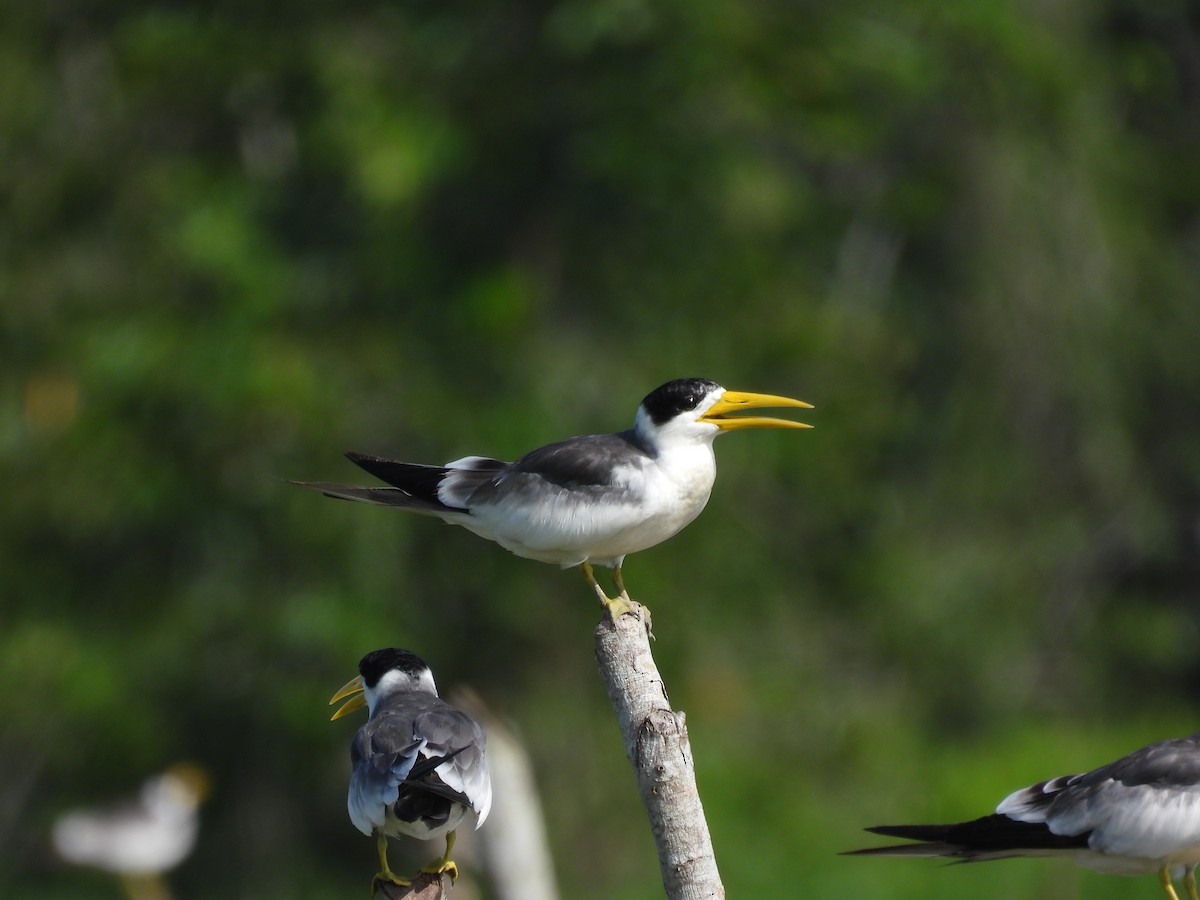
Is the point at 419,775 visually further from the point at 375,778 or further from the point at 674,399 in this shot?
the point at 674,399

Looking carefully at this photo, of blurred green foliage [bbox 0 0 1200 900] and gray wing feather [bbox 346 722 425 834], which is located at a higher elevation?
blurred green foliage [bbox 0 0 1200 900]

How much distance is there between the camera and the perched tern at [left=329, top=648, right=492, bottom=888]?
3.90 m

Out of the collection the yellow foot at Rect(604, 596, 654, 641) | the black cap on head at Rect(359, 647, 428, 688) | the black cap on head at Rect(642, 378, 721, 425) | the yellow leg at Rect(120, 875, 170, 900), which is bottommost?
the yellow foot at Rect(604, 596, 654, 641)

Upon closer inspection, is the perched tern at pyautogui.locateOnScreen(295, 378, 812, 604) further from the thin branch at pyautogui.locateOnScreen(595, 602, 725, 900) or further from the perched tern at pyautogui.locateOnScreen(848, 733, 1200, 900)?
the perched tern at pyautogui.locateOnScreen(848, 733, 1200, 900)

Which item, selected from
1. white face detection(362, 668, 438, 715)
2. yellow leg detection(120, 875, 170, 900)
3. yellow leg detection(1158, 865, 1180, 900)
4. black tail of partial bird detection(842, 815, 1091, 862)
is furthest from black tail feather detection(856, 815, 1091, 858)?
yellow leg detection(120, 875, 170, 900)

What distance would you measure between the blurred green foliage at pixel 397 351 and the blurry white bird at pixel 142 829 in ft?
Result: 1.04

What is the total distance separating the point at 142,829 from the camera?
11.1 m

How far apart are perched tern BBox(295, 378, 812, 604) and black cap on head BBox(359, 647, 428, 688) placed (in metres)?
0.48

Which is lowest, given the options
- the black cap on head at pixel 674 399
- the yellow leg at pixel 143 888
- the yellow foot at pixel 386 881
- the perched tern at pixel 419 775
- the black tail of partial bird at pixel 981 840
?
the black tail of partial bird at pixel 981 840

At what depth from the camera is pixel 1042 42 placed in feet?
39.0

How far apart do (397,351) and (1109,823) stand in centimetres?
716

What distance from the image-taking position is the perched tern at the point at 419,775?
3.90m

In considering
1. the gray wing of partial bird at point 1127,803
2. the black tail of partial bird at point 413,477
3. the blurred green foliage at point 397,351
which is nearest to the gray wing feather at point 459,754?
the black tail of partial bird at point 413,477

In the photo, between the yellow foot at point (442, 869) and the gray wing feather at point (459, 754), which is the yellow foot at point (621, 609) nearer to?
the gray wing feather at point (459, 754)
